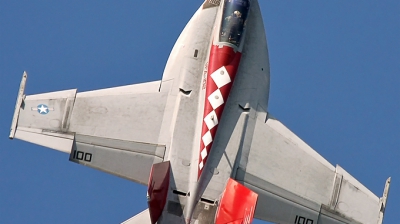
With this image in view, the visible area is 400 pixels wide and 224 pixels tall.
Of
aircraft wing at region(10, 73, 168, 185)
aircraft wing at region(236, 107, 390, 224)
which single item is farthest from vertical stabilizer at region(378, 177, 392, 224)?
aircraft wing at region(10, 73, 168, 185)

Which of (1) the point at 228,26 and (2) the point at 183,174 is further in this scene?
(1) the point at 228,26

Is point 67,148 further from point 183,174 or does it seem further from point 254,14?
point 254,14

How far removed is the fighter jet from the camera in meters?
21.3

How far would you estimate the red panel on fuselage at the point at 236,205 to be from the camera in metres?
19.8

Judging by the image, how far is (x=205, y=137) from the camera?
70.6ft

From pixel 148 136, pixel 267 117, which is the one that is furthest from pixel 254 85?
pixel 148 136

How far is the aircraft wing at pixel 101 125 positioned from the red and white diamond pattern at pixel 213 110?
1084mm

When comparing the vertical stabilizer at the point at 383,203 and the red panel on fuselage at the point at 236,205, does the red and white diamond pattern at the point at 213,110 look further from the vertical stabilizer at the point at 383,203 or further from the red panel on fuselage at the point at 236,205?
the vertical stabilizer at the point at 383,203

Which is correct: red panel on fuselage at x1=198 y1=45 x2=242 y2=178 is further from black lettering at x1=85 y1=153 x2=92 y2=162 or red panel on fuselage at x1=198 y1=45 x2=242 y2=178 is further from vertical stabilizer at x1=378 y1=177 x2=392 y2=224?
vertical stabilizer at x1=378 y1=177 x2=392 y2=224

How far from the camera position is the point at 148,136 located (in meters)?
21.8

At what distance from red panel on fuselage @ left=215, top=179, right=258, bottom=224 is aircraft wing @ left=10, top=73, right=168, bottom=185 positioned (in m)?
2.15

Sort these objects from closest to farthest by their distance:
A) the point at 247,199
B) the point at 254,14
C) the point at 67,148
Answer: the point at 247,199, the point at 67,148, the point at 254,14

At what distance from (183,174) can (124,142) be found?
6.03 ft

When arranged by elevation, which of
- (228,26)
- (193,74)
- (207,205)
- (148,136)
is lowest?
(207,205)
